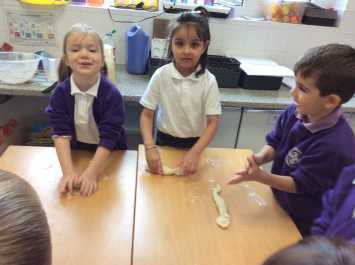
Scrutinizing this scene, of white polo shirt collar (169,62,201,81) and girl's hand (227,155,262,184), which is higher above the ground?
white polo shirt collar (169,62,201,81)

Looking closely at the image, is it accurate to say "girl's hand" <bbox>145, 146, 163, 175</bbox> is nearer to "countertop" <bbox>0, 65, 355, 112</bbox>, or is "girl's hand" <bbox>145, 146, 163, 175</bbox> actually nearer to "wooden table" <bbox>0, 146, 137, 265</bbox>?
"wooden table" <bbox>0, 146, 137, 265</bbox>

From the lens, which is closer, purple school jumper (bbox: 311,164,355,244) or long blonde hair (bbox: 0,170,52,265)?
long blonde hair (bbox: 0,170,52,265)

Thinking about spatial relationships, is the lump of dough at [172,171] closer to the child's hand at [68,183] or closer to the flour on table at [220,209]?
the flour on table at [220,209]

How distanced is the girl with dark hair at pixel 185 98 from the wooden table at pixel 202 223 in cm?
9

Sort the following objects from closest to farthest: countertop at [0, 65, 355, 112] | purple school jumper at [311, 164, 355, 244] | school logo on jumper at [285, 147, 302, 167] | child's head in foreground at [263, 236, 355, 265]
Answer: child's head in foreground at [263, 236, 355, 265] < purple school jumper at [311, 164, 355, 244] < school logo on jumper at [285, 147, 302, 167] < countertop at [0, 65, 355, 112]

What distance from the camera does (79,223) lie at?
39.3 inches

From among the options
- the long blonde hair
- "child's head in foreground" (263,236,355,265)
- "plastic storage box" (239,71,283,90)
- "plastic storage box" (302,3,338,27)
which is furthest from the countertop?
"child's head in foreground" (263,236,355,265)

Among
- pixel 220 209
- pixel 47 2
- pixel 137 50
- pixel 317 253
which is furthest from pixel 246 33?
pixel 317 253

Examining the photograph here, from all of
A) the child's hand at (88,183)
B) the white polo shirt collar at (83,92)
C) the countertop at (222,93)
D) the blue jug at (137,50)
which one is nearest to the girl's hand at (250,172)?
the child's hand at (88,183)

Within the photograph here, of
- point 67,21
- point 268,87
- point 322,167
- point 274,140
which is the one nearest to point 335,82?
point 322,167

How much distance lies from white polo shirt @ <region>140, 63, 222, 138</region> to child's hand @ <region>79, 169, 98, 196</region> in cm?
43

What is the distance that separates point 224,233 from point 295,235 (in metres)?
0.23

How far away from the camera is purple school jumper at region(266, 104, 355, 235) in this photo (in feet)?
3.44

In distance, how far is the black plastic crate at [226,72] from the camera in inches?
82.6
